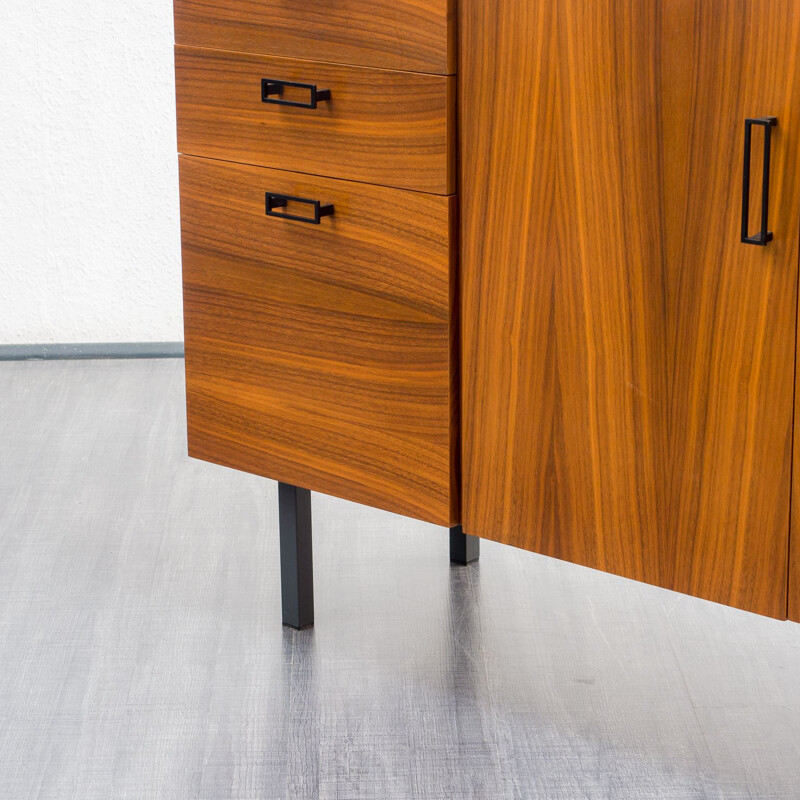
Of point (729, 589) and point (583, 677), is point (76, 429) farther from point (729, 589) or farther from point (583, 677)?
point (729, 589)

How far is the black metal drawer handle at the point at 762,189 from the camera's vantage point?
52.4 inches

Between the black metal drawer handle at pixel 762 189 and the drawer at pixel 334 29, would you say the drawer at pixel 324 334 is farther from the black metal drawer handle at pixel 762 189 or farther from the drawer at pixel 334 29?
the black metal drawer handle at pixel 762 189

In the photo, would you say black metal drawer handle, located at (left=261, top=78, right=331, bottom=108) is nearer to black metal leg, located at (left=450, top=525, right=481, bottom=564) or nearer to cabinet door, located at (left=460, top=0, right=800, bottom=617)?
cabinet door, located at (left=460, top=0, right=800, bottom=617)

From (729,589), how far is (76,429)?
1780 millimetres

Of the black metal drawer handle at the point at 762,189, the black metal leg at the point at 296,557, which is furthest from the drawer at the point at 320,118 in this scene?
the black metal leg at the point at 296,557

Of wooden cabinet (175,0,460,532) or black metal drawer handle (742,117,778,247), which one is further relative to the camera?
wooden cabinet (175,0,460,532)

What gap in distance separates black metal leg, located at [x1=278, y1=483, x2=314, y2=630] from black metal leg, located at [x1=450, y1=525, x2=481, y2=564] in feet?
1.05

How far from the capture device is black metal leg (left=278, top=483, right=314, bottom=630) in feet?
6.57

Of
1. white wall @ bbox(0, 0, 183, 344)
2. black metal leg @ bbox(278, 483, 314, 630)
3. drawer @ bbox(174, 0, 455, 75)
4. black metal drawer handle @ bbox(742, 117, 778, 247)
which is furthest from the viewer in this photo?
white wall @ bbox(0, 0, 183, 344)

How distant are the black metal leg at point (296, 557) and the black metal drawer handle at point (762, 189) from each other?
855mm

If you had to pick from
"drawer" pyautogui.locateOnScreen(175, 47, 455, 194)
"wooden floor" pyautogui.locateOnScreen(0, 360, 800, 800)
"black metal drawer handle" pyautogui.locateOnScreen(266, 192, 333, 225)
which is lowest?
"wooden floor" pyautogui.locateOnScreen(0, 360, 800, 800)

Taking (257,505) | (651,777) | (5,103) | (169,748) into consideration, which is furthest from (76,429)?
(651,777)

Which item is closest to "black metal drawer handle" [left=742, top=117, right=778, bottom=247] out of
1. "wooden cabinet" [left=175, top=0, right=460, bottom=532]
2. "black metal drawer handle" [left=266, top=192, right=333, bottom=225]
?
"wooden cabinet" [left=175, top=0, right=460, bottom=532]

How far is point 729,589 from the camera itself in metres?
1.51
